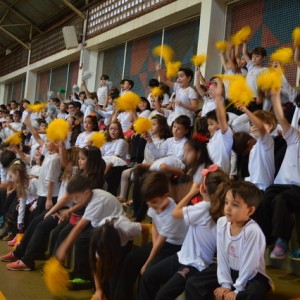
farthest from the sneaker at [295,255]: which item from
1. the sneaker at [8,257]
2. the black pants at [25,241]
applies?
the sneaker at [8,257]

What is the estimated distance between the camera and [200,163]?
129 inches

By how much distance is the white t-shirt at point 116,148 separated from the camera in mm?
5617

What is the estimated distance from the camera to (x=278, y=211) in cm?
298

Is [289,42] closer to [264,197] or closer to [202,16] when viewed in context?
[202,16]

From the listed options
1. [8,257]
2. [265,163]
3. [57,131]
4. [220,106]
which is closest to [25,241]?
[8,257]

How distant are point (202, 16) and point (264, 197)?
18.2ft

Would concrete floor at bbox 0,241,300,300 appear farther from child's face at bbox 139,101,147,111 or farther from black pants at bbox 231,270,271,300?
child's face at bbox 139,101,147,111

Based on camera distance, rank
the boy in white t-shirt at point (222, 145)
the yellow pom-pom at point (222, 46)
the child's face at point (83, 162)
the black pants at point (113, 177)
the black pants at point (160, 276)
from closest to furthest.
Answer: the black pants at point (160, 276), the boy in white t-shirt at point (222, 145), the child's face at point (83, 162), the black pants at point (113, 177), the yellow pom-pom at point (222, 46)

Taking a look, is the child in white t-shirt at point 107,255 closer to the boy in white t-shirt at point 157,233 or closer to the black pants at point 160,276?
the boy in white t-shirt at point 157,233

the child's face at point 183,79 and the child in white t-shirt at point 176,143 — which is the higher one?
the child's face at point 183,79

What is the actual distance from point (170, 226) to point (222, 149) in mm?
1012

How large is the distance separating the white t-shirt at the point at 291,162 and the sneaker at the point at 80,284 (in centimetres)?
175

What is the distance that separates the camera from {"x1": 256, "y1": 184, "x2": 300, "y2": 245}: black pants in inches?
116

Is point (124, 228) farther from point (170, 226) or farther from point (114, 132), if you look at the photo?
point (114, 132)
